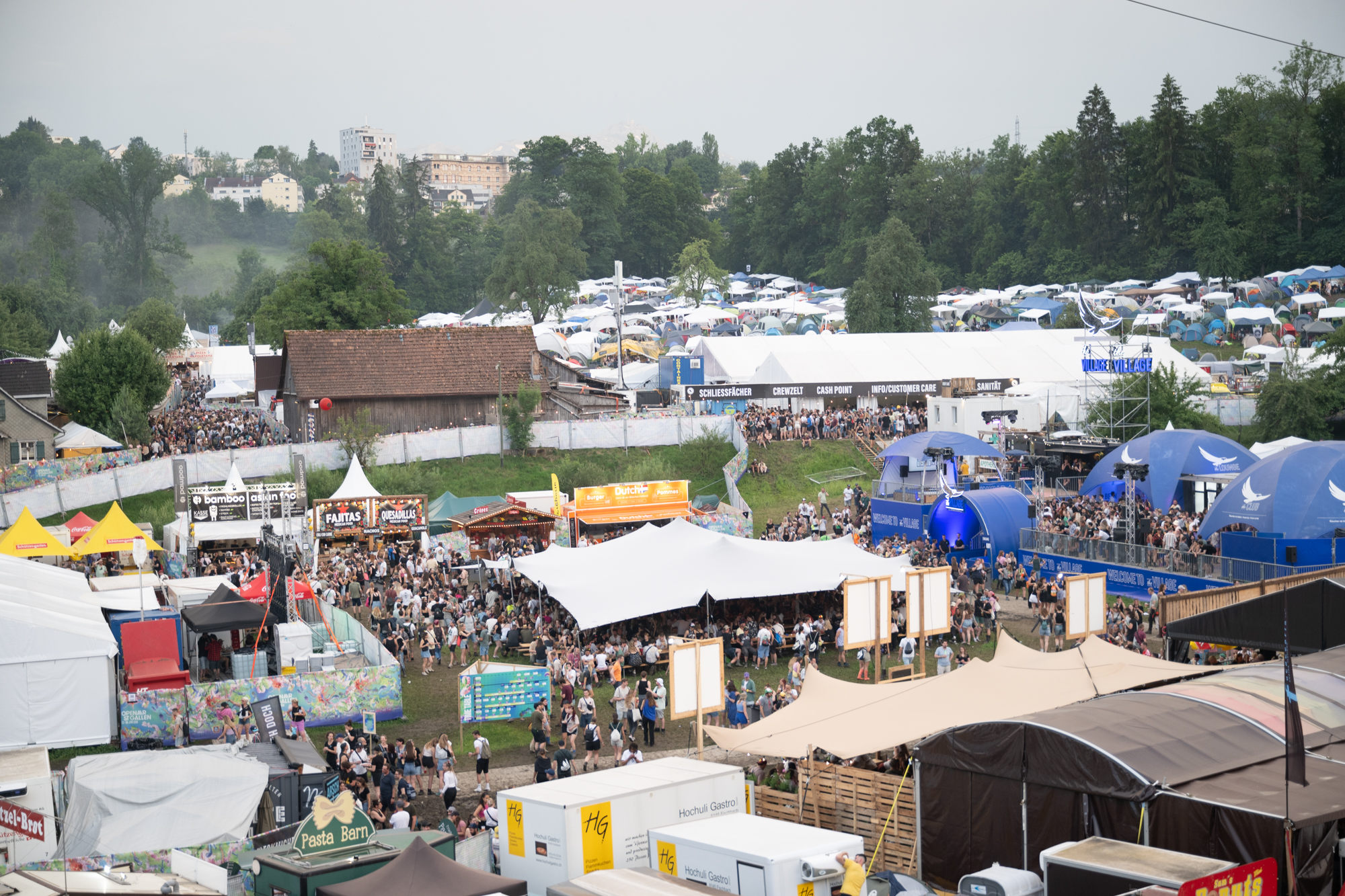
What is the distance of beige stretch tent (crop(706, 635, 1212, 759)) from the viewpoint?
1350 cm

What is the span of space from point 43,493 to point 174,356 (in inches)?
1434

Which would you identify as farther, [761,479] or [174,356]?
[174,356]

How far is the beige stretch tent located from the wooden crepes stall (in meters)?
15.9

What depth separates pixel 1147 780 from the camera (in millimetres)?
10305

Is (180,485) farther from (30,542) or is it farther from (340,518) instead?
(30,542)

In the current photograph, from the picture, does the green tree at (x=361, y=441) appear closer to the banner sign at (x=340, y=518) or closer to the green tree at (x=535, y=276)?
the banner sign at (x=340, y=518)

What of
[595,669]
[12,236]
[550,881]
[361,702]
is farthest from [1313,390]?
[12,236]

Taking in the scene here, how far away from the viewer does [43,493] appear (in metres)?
34.7

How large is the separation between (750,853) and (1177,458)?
25.1 m

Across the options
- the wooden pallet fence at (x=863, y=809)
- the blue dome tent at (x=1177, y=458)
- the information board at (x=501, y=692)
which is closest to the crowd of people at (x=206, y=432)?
the information board at (x=501, y=692)

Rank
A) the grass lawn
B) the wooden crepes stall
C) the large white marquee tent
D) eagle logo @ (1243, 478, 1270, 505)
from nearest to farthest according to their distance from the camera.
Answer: eagle logo @ (1243, 478, 1270, 505) < the wooden crepes stall < the grass lawn < the large white marquee tent

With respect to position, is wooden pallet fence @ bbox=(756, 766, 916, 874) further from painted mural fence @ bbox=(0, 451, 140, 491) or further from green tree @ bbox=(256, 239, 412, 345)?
green tree @ bbox=(256, 239, 412, 345)

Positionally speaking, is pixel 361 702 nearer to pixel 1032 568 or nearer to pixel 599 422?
pixel 1032 568

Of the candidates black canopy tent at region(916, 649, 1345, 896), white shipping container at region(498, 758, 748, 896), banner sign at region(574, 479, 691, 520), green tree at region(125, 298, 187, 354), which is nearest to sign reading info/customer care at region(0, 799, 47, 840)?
white shipping container at region(498, 758, 748, 896)
